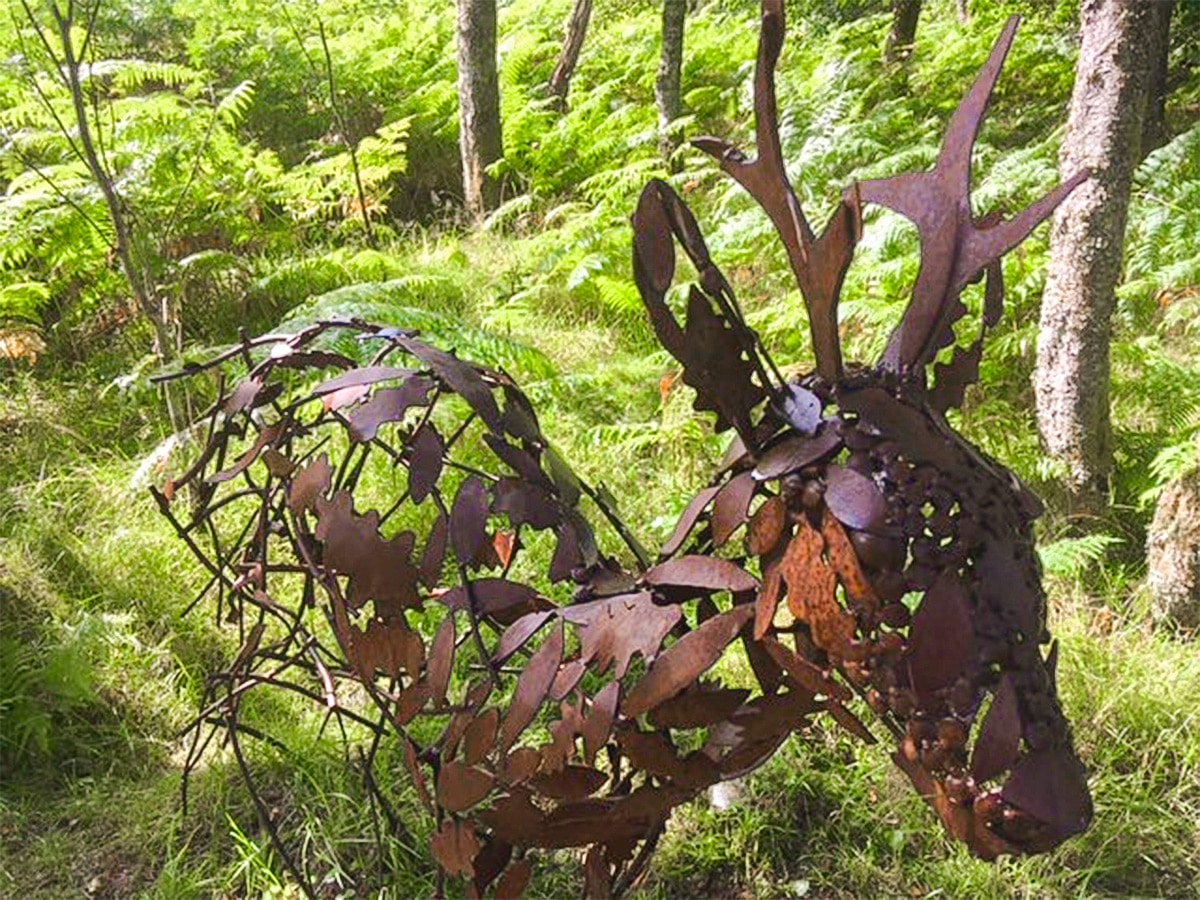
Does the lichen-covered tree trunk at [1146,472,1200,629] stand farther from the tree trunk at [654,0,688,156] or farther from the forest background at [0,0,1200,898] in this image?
the tree trunk at [654,0,688,156]

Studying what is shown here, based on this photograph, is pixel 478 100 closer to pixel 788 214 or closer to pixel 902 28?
pixel 902 28

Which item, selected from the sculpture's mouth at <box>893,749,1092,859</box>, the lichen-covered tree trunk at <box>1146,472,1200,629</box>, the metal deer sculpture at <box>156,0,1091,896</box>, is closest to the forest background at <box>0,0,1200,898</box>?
the lichen-covered tree trunk at <box>1146,472,1200,629</box>

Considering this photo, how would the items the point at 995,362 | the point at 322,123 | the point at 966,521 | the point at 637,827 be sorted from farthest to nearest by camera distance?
the point at 322,123, the point at 995,362, the point at 637,827, the point at 966,521

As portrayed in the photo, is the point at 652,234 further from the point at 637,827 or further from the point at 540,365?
the point at 540,365

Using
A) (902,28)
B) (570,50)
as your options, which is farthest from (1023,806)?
(570,50)

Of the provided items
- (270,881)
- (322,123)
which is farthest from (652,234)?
(322,123)

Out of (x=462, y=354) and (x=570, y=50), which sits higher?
(x=570, y=50)

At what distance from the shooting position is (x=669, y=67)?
491cm

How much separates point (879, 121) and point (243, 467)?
393cm

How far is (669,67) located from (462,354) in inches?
109

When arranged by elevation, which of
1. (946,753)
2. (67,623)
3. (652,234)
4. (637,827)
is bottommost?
(67,623)

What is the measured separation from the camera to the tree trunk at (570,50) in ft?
21.8

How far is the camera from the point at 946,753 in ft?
2.23

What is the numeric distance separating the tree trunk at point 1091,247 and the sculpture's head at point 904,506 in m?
1.62
